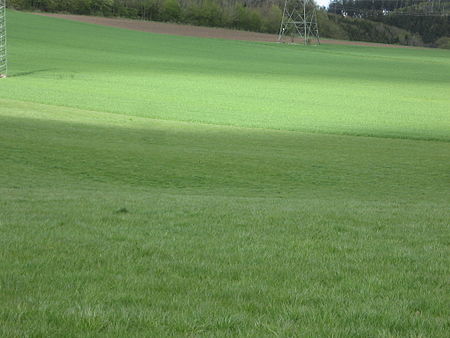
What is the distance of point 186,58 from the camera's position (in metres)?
76.4

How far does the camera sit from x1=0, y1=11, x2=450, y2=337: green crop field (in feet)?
18.4

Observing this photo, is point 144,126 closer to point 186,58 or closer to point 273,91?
point 273,91

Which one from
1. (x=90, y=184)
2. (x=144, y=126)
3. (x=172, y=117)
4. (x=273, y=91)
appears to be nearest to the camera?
(x=90, y=184)

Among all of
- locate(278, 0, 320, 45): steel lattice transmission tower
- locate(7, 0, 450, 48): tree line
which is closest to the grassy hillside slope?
locate(278, 0, 320, 45): steel lattice transmission tower

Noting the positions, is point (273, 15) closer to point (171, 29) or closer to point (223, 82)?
point (171, 29)

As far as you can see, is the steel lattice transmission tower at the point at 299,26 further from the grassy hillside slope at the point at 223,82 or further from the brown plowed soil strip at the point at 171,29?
the grassy hillside slope at the point at 223,82

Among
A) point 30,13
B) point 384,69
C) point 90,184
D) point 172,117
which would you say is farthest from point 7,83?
point 30,13

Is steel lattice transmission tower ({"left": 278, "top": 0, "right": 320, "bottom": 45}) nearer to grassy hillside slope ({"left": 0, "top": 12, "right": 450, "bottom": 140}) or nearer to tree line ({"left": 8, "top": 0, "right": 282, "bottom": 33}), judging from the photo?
tree line ({"left": 8, "top": 0, "right": 282, "bottom": 33})

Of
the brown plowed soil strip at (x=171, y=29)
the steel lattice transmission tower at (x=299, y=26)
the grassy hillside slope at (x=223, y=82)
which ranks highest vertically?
the steel lattice transmission tower at (x=299, y=26)

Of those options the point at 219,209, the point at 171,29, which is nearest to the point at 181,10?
the point at 171,29

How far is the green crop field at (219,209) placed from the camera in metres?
5.61

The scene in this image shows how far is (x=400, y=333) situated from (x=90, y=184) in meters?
13.2

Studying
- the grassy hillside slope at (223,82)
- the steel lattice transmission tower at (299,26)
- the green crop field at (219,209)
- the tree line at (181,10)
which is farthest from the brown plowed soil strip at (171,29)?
the green crop field at (219,209)

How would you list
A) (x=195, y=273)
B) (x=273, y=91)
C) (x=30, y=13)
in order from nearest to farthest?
(x=195, y=273) → (x=273, y=91) → (x=30, y=13)
